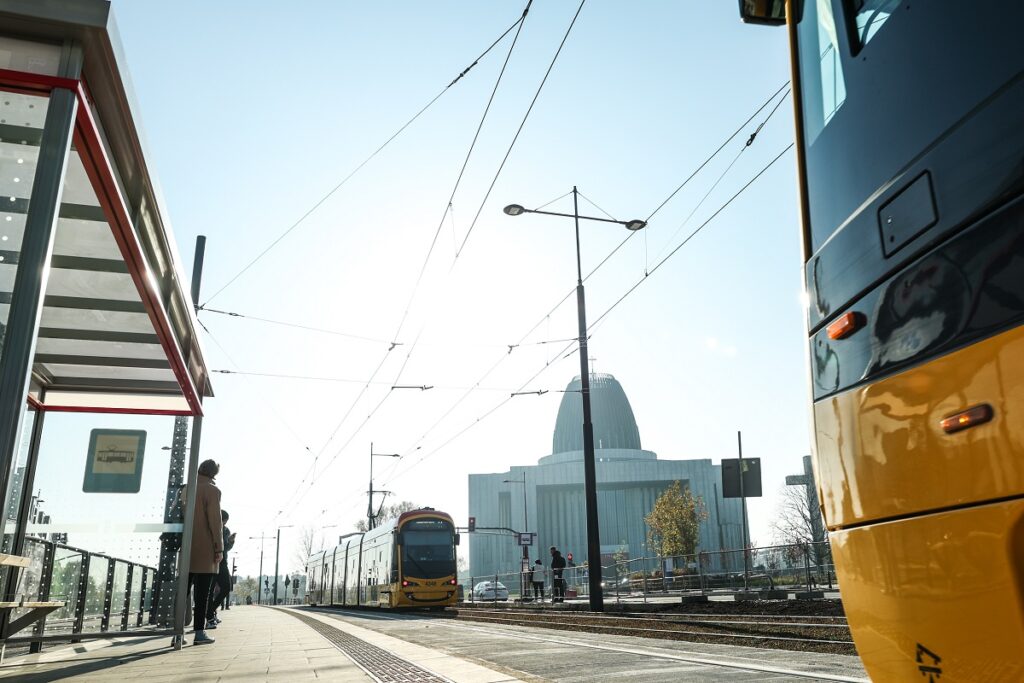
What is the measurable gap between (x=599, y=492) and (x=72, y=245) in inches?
3399

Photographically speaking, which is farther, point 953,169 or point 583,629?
point 583,629

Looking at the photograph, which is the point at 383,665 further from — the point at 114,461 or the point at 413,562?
the point at 413,562

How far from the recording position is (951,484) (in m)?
1.88

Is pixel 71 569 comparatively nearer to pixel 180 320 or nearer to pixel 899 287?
pixel 180 320

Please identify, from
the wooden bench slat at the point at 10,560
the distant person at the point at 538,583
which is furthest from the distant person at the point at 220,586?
the distant person at the point at 538,583

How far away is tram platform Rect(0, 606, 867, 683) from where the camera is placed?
15.9 ft

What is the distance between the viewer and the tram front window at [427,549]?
2483 cm

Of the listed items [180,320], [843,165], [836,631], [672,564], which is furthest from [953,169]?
[672,564]

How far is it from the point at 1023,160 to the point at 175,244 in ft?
Answer: 17.5

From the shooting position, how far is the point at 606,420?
309ft

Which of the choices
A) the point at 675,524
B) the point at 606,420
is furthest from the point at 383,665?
the point at 606,420

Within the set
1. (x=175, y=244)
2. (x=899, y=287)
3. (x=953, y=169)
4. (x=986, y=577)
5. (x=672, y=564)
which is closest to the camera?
(x=986, y=577)

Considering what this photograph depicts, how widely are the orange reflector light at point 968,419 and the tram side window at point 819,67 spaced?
1290mm

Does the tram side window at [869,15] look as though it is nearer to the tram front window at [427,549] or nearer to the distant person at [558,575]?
the tram front window at [427,549]
